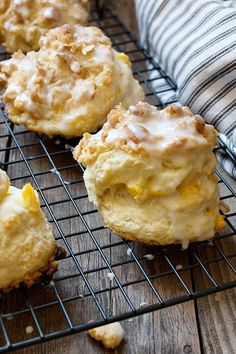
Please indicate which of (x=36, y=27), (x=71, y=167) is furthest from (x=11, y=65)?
(x=71, y=167)

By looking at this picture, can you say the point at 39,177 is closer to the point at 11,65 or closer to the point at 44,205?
the point at 44,205

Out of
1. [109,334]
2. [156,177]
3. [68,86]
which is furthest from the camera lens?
[68,86]

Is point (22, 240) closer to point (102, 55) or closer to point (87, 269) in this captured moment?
point (87, 269)

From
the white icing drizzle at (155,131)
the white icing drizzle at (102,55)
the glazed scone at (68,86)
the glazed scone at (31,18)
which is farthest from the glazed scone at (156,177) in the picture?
the glazed scone at (31,18)

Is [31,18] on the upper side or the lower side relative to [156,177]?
lower

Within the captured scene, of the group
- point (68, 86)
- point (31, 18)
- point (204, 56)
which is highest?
point (204, 56)

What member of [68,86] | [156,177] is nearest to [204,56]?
[68,86]

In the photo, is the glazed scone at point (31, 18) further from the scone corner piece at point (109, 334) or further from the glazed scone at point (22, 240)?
the scone corner piece at point (109, 334)
